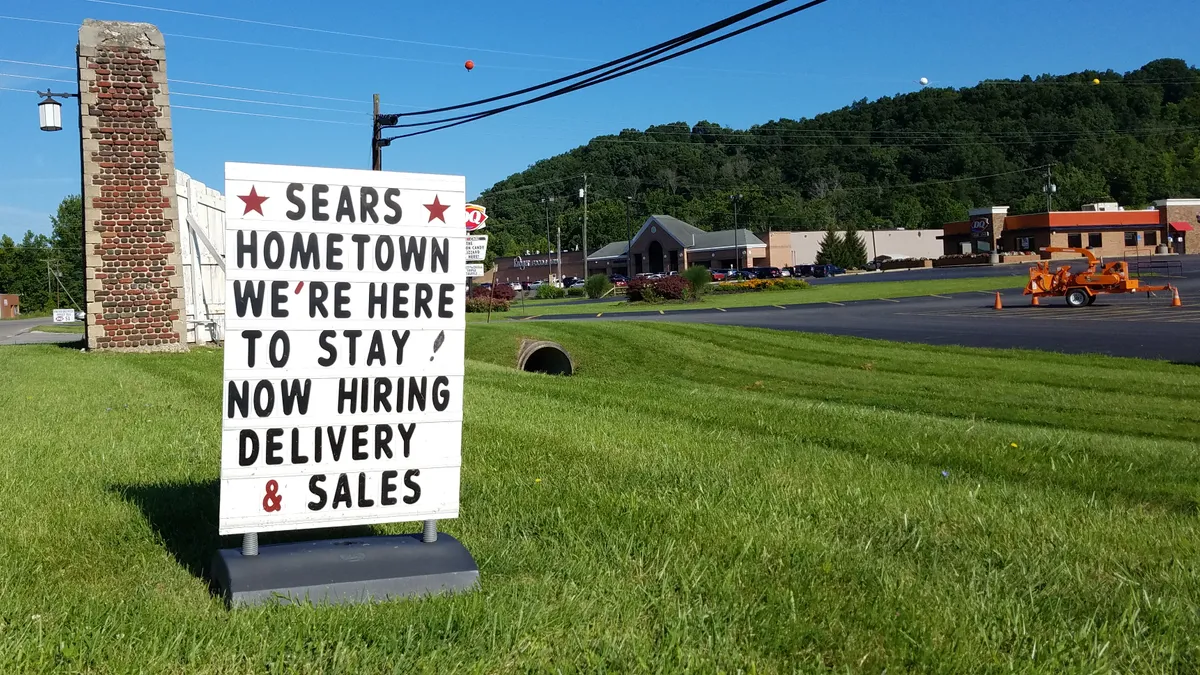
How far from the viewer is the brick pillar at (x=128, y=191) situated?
18156 mm

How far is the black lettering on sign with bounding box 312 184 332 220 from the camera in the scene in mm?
4414

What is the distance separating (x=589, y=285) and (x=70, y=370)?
182 feet

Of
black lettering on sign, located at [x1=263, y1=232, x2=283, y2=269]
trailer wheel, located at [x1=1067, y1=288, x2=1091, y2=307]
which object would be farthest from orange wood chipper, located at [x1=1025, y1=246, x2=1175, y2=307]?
black lettering on sign, located at [x1=263, y1=232, x2=283, y2=269]

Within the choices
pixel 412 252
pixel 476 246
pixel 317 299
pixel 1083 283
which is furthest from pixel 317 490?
pixel 1083 283

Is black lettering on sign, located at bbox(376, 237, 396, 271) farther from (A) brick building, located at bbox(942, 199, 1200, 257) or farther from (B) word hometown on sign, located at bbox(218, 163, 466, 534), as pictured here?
(A) brick building, located at bbox(942, 199, 1200, 257)

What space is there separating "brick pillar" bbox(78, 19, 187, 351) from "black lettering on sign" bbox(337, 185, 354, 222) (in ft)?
50.7

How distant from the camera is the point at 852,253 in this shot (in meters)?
97.2

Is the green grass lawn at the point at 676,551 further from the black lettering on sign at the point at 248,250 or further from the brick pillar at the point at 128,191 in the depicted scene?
the brick pillar at the point at 128,191

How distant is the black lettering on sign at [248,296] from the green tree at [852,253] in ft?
312

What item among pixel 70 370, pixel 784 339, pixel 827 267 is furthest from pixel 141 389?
pixel 827 267

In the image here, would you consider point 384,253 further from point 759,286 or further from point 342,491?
point 759,286

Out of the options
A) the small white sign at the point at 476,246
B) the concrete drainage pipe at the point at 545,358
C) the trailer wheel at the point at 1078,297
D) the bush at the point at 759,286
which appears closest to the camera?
the concrete drainage pipe at the point at 545,358

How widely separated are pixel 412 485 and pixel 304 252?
1.12 meters

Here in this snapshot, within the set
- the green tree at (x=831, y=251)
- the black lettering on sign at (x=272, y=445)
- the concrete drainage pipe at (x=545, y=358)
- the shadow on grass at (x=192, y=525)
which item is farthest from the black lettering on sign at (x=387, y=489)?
the green tree at (x=831, y=251)
